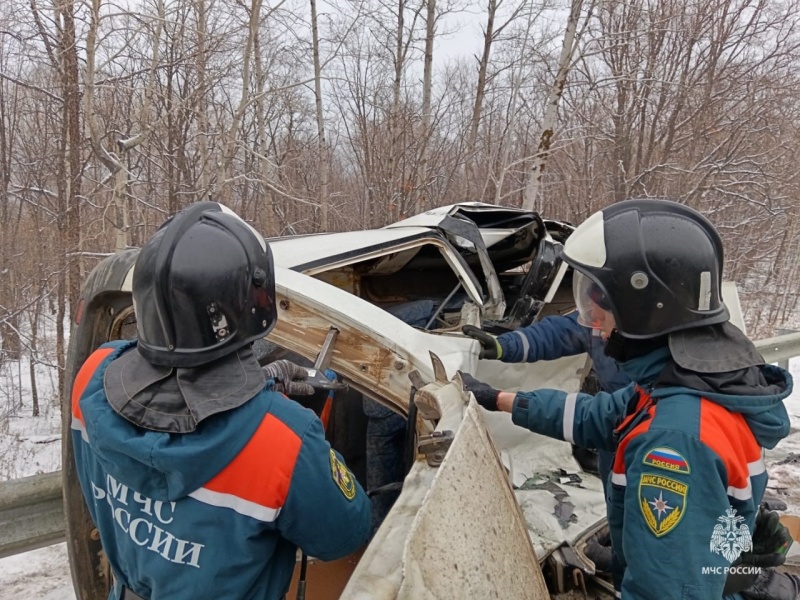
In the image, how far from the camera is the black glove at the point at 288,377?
5.69 feet

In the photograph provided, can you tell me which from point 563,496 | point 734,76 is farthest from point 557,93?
point 563,496

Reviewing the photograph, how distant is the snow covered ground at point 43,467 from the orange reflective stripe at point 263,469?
2.70 m

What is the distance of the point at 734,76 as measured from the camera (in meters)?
10.8

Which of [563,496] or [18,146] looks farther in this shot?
[18,146]

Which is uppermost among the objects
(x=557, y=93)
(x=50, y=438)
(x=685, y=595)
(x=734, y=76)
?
(x=734, y=76)

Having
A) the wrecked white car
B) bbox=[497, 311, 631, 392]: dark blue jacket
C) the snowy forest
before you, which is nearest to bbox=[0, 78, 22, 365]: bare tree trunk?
the snowy forest

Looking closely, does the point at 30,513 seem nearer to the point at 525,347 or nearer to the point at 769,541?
the point at 525,347

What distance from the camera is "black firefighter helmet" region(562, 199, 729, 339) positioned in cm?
153

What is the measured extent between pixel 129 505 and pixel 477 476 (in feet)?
2.67

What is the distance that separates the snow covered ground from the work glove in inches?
105

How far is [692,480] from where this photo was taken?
4.11ft

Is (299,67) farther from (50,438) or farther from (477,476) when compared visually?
(477,476)

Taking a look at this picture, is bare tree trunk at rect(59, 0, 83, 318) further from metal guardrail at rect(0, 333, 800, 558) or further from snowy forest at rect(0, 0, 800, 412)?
metal guardrail at rect(0, 333, 800, 558)

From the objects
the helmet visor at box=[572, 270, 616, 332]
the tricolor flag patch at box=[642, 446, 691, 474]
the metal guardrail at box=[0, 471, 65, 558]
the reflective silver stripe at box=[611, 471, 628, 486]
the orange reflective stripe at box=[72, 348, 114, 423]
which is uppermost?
the helmet visor at box=[572, 270, 616, 332]
